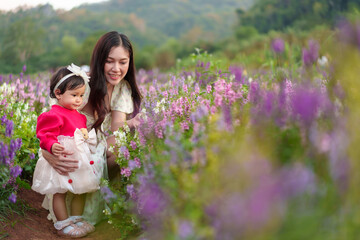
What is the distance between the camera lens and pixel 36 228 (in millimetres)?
3332

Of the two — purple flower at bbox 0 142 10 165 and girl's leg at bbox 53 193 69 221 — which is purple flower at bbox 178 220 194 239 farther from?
girl's leg at bbox 53 193 69 221

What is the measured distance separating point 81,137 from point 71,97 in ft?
1.12

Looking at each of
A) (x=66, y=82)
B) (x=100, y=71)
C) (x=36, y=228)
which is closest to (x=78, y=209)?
(x=36, y=228)

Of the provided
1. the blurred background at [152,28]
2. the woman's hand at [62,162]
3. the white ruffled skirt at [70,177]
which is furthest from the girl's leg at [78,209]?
the blurred background at [152,28]

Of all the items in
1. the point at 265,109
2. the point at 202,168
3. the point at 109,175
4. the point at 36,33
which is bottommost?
the point at 109,175

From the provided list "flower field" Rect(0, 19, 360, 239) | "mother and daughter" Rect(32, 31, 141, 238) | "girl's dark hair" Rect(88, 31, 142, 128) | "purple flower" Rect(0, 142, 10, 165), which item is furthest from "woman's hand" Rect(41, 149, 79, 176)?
"girl's dark hair" Rect(88, 31, 142, 128)

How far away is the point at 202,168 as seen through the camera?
5.49ft

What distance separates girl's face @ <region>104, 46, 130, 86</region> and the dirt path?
4.44 feet

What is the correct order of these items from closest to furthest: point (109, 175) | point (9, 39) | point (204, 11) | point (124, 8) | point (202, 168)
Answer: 1. point (202, 168)
2. point (109, 175)
3. point (9, 39)
4. point (124, 8)
5. point (204, 11)

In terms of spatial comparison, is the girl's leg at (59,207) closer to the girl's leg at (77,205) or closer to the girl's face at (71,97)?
the girl's leg at (77,205)

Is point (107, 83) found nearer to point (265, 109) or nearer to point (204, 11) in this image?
point (265, 109)

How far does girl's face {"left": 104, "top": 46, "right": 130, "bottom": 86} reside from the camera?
3.88 m

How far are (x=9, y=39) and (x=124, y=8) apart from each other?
120 feet

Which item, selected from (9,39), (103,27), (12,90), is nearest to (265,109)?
(12,90)
